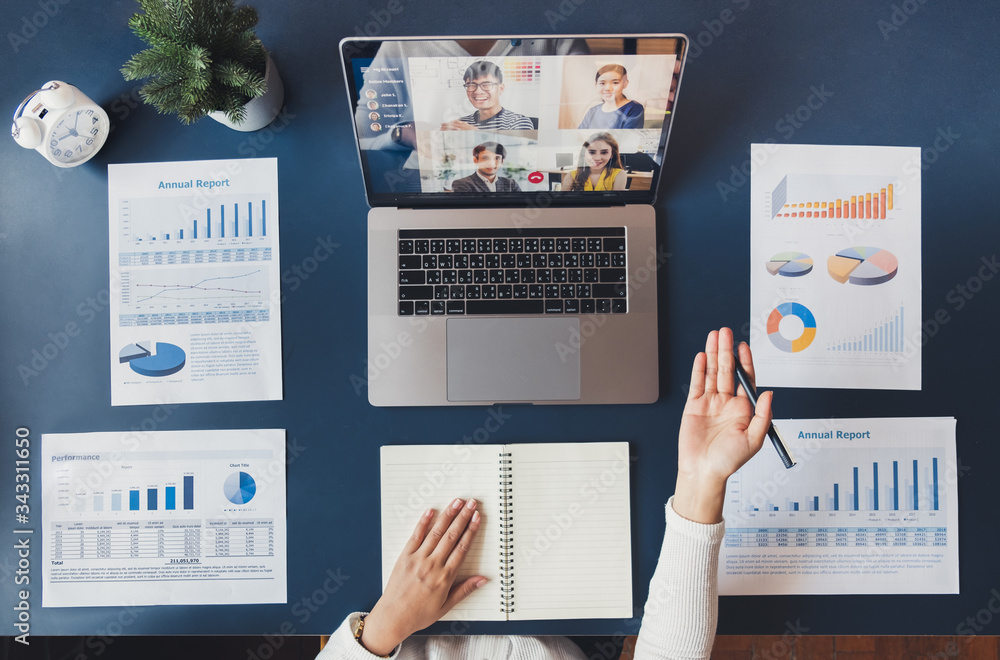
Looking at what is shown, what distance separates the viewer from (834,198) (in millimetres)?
959

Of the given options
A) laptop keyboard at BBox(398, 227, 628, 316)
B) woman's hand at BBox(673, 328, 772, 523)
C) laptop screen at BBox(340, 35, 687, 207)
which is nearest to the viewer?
laptop screen at BBox(340, 35, 687, 207)

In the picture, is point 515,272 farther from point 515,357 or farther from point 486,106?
point 486,106

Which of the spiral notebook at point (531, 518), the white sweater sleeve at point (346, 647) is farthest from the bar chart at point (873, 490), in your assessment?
the white sweater sleeve at point (346, 647)

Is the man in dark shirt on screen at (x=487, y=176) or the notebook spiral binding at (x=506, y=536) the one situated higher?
the man in dark shirt on screen at (x=487, y=176)

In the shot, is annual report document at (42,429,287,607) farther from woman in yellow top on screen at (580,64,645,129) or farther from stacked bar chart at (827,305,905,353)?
stacked bar chart at (827,305,905,353)

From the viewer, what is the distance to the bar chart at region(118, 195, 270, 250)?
968 millimetres

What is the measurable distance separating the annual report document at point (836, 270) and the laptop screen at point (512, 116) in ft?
0.77

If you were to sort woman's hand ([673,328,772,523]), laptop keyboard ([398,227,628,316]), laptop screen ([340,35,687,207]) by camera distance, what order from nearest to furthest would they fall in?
1. laptop screen ([340,35,687,207])
2. woman's hand ([673,328,772,523])
3. laptop keyboard ([398,227,628,316])

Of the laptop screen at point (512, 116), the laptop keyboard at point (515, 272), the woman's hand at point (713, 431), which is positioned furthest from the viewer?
the laptop keyboard at point (515, 272)

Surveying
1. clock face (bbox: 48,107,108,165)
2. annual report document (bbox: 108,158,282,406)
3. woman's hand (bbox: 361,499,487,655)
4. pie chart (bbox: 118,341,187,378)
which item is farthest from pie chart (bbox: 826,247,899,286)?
clock face (bbox: 48,107,108,165)

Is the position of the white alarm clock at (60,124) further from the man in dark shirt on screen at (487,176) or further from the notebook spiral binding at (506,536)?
the notebook spiral binding at (506,536)

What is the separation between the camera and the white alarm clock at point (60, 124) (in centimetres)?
90

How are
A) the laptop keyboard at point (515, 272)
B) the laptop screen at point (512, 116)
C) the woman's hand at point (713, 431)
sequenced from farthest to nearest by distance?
1. the laptop keyboard at point (515, 272)
2. the woman's hand at point (713, 431)
3. the laptop screen at point (512, 116)

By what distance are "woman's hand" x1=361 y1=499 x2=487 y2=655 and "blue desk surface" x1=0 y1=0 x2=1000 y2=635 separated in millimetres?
66
